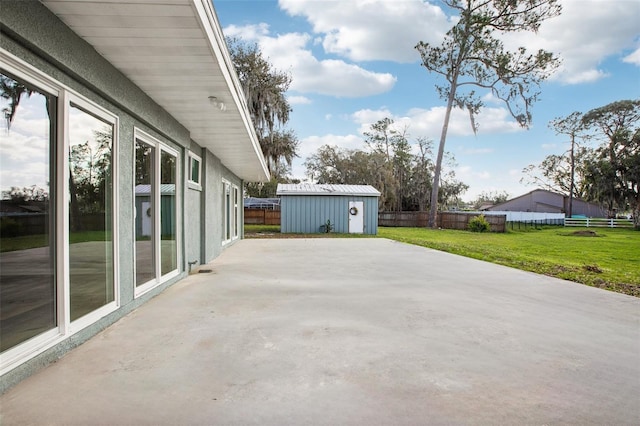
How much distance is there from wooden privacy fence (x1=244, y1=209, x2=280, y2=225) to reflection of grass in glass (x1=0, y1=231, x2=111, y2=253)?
72.1 ft

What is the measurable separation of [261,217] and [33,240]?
22897 mm

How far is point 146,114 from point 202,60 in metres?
1.33

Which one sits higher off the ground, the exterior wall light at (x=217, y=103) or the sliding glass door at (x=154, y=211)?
the exterior wall light at (x=217, y=103)

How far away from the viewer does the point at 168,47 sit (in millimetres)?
2836

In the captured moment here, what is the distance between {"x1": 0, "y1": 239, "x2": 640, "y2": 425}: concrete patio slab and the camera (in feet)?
6.21

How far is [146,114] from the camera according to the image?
159 inches

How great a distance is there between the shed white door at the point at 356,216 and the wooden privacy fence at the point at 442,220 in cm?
799

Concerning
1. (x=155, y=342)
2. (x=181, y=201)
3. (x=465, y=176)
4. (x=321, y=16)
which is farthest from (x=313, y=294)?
(x=465, y=176)

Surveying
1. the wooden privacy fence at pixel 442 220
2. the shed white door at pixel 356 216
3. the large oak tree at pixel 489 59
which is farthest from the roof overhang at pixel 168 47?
the large oak tree at pixel 489 59

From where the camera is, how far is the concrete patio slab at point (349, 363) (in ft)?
6.21

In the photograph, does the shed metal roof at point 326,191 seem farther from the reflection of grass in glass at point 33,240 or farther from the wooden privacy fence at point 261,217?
the reflection of grass in glass at point 33,240

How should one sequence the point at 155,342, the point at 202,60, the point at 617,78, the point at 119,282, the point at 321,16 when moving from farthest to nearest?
the point at 617,78
the point at 321,16
the point at 119,282
the point at 202,60
the point at 155,342

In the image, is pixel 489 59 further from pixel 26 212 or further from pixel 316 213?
pixel 26 212

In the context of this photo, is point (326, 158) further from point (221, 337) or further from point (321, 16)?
point (221, 337)
